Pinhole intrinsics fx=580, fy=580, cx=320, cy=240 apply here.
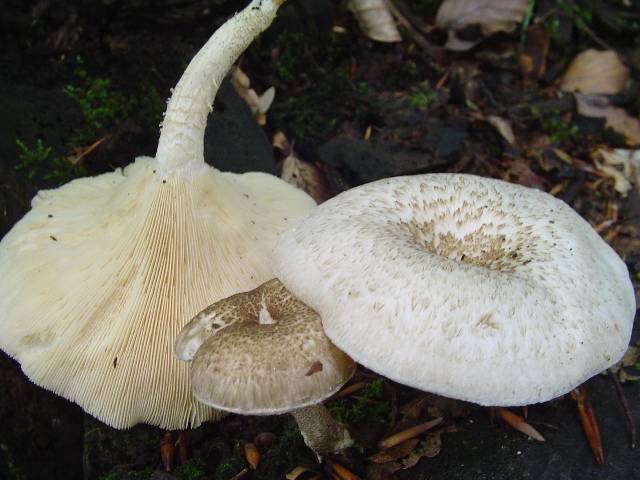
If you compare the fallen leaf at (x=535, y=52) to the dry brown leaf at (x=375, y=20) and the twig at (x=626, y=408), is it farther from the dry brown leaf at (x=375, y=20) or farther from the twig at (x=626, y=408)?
the twig at (x=626, y=408)

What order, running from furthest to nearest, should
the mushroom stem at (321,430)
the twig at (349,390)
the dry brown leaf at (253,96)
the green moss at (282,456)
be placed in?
the dry brown leaf at (253,96) < the twig at (349,390) < the green moss at (282,456) < the mushroom stem at (321,430)

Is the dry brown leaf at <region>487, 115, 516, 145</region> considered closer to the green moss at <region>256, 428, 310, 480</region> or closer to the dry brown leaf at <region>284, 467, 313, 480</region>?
the green moss at <region>256, 428, 310, 480</region>

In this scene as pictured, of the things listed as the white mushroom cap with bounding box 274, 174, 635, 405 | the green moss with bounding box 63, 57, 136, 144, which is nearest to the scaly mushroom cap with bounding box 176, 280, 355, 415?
the white mushroom cap with bounding box 274, 174, 635, 405

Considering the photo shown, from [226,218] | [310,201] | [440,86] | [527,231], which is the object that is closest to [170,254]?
[226,218]

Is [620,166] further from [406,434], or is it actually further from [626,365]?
[406,434]

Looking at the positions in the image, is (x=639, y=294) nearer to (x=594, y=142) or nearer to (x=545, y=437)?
(x=545, y=437)

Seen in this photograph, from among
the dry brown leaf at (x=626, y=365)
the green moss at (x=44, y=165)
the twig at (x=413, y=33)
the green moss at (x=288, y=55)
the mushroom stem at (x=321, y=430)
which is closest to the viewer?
the mushroom stem at (x=321, y=430)

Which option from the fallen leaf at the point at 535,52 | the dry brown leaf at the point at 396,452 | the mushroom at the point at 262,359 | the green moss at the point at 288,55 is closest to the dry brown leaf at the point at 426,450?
the dry brown leaf at the point at 396,452

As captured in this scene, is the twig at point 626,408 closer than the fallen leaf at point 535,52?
Yes
